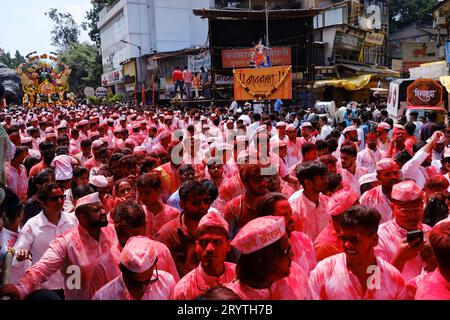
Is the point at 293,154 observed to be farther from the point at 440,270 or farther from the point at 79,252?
the point at 440,270

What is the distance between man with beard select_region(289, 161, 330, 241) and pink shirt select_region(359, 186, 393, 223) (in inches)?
16.5

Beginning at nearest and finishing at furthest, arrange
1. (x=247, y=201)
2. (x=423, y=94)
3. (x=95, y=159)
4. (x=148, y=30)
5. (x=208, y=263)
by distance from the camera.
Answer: (x=208, y=263), (x=247, y=201), (x=95, y=159), (x=423, y=94), (x=148, y=30)

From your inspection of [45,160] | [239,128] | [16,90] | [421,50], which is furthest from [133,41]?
[45,160]

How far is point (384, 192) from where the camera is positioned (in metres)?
3.93

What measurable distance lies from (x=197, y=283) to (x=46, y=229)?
1.71 metres

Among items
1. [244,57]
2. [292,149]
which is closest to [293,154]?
[292,149]

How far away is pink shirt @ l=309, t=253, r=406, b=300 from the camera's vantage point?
2355 mm

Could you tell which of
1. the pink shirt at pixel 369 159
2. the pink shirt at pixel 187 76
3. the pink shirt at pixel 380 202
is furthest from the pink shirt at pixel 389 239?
the pink shirt at pixel 187 76

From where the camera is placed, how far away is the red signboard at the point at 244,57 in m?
20.4

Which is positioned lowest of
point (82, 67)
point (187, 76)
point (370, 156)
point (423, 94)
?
point (370, 156)

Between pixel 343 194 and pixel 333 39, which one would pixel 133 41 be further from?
pixel 343 194

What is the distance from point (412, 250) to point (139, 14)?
37680 millimetres

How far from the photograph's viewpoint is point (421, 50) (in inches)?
1313

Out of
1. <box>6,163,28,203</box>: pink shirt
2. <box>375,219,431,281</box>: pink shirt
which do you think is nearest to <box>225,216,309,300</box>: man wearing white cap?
<box>375,219,431,281</box>: pink shirt
